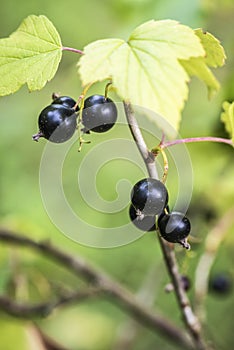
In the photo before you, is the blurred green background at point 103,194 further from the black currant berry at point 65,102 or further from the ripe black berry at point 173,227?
the black currant berry at point 65,102

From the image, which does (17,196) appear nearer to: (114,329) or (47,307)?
(114,329)

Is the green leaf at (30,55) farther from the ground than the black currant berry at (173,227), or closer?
farther from the ground

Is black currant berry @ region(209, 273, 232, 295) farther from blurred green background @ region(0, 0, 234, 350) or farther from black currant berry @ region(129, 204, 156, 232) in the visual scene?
black currant berry @ region(129, 204, 156, 232)

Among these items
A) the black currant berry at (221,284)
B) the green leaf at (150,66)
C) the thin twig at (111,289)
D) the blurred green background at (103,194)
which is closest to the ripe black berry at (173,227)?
the green leaf at (150,66)

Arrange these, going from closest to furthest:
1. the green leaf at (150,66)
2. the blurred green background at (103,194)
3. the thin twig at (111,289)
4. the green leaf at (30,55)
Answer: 1. the green leaf at (150,66)
2. the green leaf at (30,55)
3. the thin twig at (111,289)
4. the blurred green background at (103,194)

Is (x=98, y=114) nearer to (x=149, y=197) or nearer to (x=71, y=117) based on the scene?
(x=71, y=117)

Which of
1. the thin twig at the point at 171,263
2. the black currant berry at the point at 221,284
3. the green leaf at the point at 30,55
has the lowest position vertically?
the black currant berry at the point at 221,284

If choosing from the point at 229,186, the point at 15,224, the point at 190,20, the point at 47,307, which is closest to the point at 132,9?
the point at 190,20

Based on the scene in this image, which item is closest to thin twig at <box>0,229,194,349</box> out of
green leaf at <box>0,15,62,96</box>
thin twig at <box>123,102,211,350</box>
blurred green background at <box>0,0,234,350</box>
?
blurred green background at <box>0,0,234,350</box>
